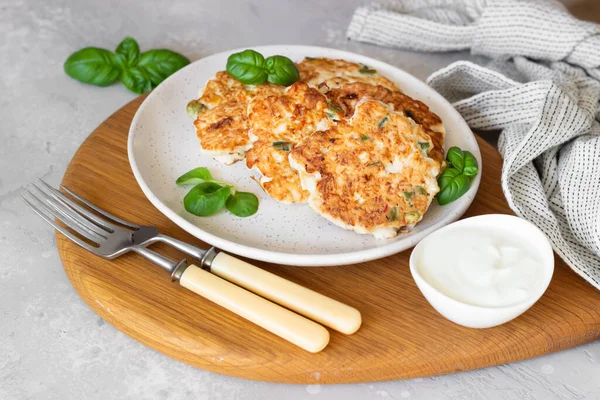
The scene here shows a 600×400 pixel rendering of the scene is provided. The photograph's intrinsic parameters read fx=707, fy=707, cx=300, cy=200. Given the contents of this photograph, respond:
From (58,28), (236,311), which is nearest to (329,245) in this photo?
(236,311)

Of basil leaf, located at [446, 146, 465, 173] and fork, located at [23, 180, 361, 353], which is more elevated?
basil leaf, located at [446, 146, 465, 173]

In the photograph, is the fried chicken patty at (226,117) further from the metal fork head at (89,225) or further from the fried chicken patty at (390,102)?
the metal fork head at (89,225)

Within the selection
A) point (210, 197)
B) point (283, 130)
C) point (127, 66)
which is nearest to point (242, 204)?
point (210, 197)

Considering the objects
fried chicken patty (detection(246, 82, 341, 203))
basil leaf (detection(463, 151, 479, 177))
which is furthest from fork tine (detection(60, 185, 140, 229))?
basil leaf (detection(463, 151, 479, 177))

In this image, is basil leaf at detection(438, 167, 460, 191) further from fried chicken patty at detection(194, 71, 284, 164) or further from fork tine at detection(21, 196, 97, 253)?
fork tine at detection(21, 196, 97, 253)

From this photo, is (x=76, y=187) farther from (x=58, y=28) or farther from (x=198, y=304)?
(x=58, y=28)

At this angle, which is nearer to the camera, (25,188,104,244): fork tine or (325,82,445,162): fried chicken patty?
(25,188,104,244): fork tine

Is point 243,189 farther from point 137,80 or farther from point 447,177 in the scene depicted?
point 137,80
